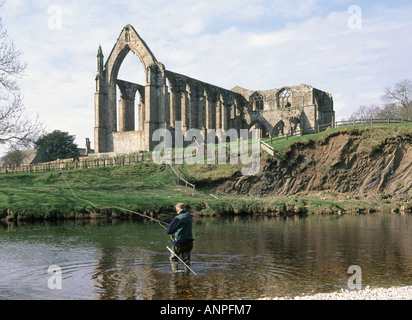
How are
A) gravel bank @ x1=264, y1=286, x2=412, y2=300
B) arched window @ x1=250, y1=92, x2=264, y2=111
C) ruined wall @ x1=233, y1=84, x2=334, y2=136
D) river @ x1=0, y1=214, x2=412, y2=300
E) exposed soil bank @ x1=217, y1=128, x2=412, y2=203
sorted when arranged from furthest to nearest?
arched window @ x1=250, y1=92, x2=264, y2=111, ruined wall @ x1=233, y1=84, x2=334, y2=136, exposed soil bank @ x1=217, y1=128, x2=412, y2=203, river @ x1=0, y1=214, x2=412, y2=300, gravel bank @ x1=264, y1=286, x2=412, y2=300

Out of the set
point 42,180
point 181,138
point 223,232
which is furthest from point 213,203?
point 181,138

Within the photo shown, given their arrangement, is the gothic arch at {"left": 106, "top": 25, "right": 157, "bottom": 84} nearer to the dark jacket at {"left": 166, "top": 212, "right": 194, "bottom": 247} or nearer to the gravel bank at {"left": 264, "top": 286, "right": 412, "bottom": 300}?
the dark jacket at {"left": 166, "top": 212, "right": 194, "bottom": 247}

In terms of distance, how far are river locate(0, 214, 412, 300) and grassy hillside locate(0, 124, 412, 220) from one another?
4698 millimetres

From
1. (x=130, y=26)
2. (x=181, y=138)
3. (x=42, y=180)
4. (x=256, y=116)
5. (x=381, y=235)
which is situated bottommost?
(x=381, y=235)

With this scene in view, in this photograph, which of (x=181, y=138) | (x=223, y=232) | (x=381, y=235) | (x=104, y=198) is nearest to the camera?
(x=381, y=235)

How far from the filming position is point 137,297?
34.5ft

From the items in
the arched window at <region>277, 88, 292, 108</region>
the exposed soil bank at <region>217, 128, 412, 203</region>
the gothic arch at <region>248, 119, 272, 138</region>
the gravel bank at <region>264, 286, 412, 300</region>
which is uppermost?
the arched window at <region>277, 88, 292, 108</region>

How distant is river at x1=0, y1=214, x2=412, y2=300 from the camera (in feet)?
37.1

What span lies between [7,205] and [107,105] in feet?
126

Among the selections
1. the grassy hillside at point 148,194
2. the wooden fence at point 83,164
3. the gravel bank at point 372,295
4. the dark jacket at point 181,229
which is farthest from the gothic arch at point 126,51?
the gravel bank at point 372,295

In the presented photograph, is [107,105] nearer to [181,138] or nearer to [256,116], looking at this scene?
[181,138]

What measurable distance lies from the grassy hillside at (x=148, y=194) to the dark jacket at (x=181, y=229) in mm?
17071

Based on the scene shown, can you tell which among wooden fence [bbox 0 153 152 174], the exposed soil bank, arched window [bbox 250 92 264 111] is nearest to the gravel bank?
the exposed soil bank

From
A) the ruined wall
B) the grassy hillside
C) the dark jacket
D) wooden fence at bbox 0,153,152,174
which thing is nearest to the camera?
the dark jacket
